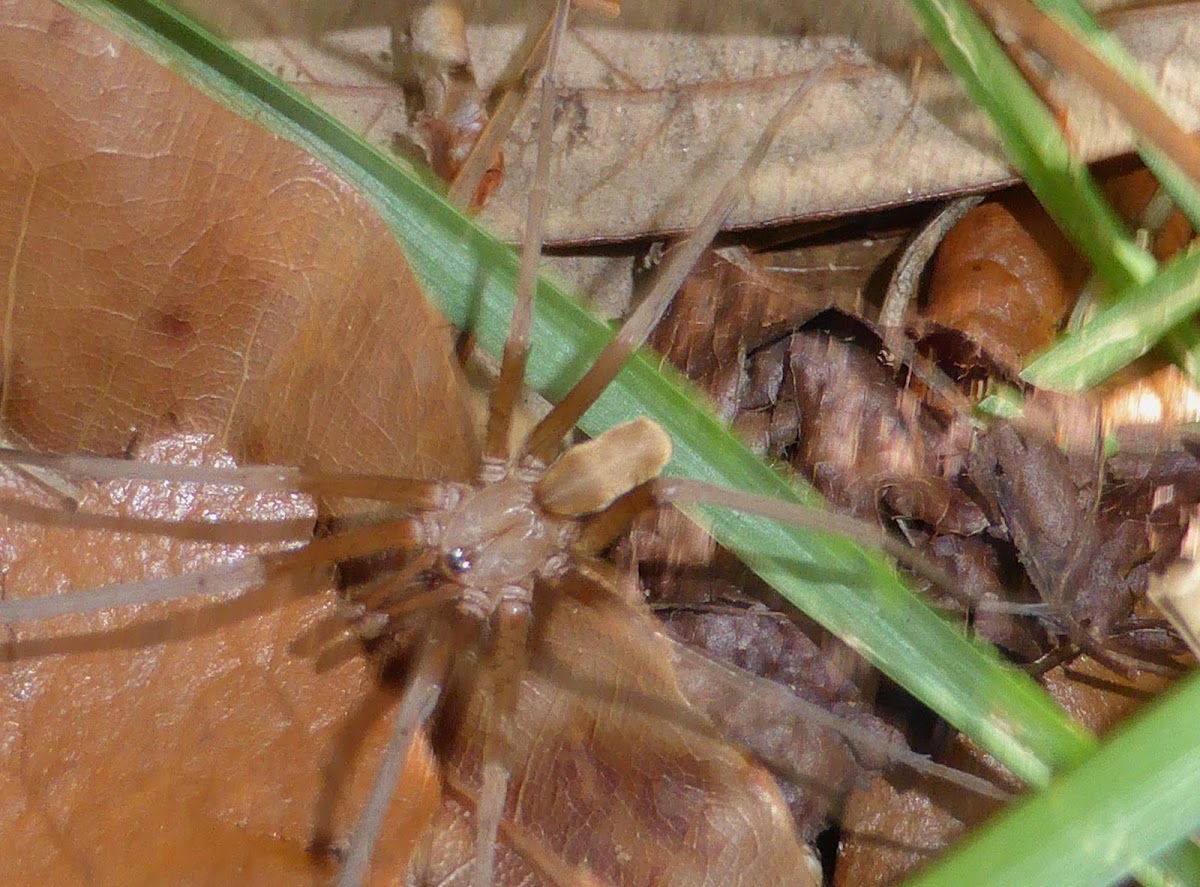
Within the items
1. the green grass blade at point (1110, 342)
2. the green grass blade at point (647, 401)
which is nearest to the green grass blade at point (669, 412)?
the green grass blade at point (647, 401)

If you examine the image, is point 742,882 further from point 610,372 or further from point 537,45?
point 537,45

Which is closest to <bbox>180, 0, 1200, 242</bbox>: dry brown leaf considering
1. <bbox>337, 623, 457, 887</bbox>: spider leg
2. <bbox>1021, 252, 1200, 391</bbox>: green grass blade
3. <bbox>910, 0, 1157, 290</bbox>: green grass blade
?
<bbox>910, 0, 1157, 290</bbox>: green grass blade

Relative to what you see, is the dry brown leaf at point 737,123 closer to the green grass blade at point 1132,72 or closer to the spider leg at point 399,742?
the green grass blade at point 1132,72

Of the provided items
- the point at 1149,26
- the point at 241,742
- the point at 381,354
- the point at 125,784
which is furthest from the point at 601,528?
the point at 1149,26

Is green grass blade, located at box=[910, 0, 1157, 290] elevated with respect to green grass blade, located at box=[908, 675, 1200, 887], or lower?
elevated

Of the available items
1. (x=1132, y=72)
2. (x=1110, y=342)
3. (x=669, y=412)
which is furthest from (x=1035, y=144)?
(x=669, y=412)

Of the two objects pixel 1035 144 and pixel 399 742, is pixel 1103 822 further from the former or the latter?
pixel 1035 144

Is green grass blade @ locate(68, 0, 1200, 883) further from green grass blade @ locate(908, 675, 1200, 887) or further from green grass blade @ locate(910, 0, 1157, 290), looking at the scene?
green grass blade @ locate(910, 0, 1157, 290)
